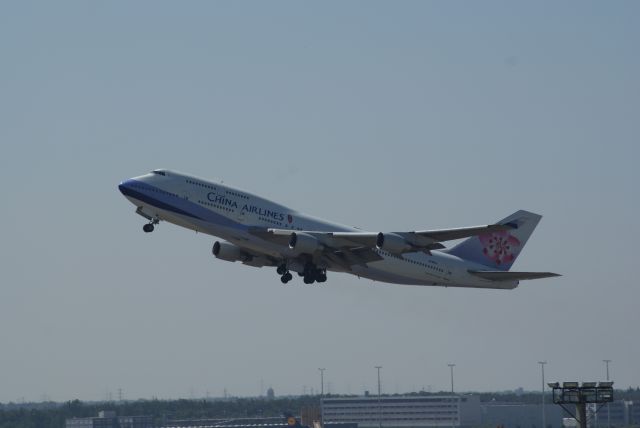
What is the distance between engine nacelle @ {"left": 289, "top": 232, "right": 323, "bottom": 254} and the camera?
7369 centimetres

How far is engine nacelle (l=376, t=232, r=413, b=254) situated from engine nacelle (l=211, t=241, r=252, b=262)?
39.9ft

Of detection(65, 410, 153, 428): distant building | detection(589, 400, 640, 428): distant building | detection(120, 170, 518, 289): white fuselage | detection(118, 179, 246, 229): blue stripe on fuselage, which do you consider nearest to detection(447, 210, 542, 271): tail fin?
detection(120, 170, 518, 289): white fuselage

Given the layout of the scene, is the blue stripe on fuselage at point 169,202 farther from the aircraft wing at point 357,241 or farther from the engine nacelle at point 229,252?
the engine nacelle at point 229,252

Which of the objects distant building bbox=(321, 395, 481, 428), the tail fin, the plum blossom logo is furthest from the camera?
distant building bbox=(321, 395, 481, 428)

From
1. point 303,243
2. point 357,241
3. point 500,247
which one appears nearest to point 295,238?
point 303,243

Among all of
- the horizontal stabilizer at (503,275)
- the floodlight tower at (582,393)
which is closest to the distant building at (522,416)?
the horizontal stabilizer at (503,275)

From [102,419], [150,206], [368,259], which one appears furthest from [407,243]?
[102,419]

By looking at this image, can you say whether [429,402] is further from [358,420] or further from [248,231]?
[248,231]

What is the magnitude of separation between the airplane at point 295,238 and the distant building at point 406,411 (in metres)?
60.8

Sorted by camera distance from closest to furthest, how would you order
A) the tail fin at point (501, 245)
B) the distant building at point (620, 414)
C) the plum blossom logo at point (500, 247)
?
1. the tail fin at point (501, 245)
2. the plum blossom logo at point (500, 247)
3. the distant building at point (620, 414)

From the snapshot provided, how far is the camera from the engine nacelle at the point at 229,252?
81562mm

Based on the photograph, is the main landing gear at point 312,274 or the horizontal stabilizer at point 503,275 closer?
the main landing gear at point 312,274

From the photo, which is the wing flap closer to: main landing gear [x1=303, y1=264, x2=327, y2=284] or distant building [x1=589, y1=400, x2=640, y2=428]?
main landing gear [x1=303, y1=264, x2=327, y2=284]

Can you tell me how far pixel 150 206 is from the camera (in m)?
73.8
